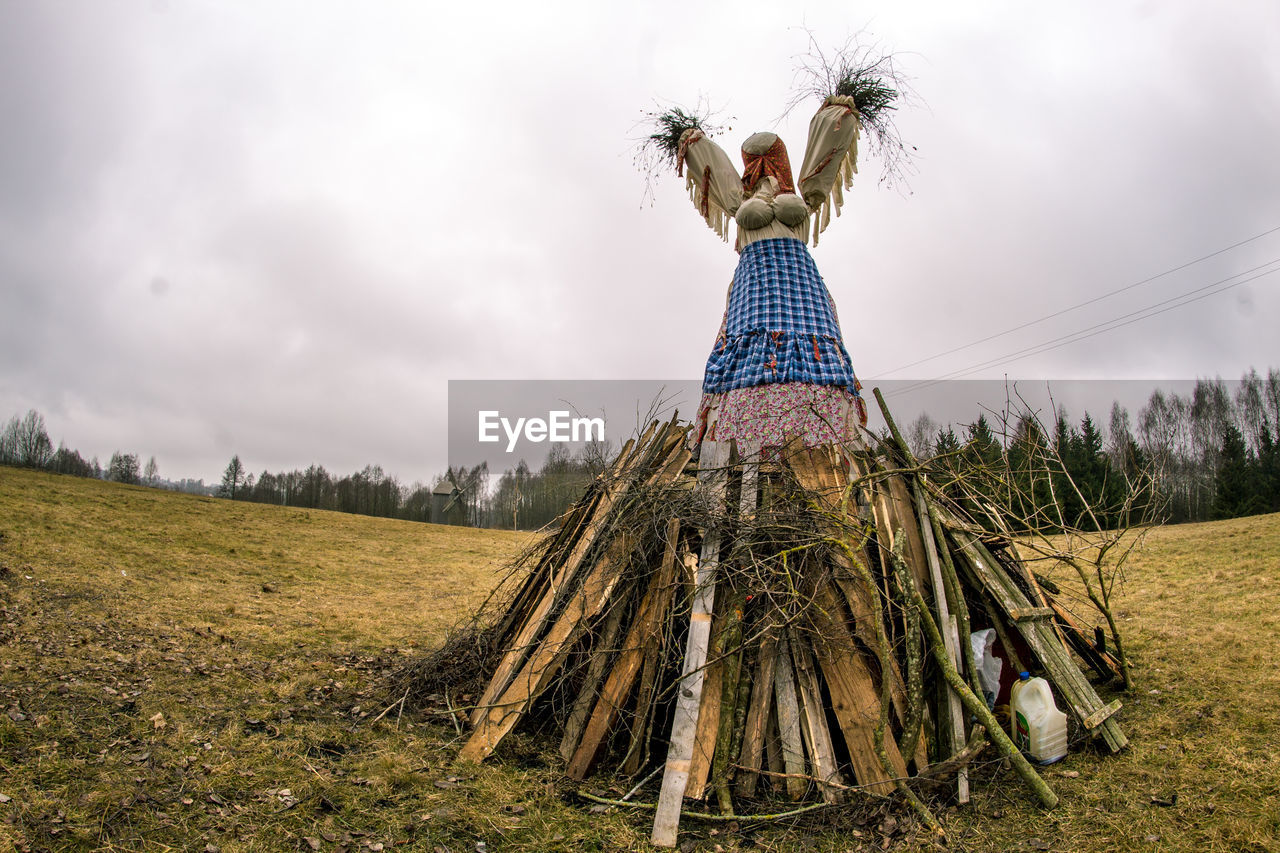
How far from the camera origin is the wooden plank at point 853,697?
3.37 m

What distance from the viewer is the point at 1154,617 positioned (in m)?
6.13

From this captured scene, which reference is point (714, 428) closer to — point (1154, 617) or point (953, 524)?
point (953, 524)

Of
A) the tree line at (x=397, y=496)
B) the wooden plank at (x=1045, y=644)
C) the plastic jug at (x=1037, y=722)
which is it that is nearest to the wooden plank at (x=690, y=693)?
the wooden plank at (x=1045, y=644)

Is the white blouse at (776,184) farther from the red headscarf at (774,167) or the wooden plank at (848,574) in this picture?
the wooden plank at (848,574)

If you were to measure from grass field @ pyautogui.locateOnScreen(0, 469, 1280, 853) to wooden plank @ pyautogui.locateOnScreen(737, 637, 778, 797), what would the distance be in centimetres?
28

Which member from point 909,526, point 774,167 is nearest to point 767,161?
point 774,167

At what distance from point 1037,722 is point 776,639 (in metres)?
1.57

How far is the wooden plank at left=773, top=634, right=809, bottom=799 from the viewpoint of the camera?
11.2 ft

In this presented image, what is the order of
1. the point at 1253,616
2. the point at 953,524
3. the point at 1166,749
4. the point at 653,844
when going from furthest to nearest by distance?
the point at 1253,616 → the point at 953,524 → the point at 1166,749 → the point at 653,844

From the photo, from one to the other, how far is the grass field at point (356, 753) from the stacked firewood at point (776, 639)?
0.23 metres

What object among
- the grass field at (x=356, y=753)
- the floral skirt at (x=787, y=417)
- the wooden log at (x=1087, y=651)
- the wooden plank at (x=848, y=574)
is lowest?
the grass field at (x=356, y=753)

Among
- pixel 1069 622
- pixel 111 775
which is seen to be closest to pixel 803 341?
pixel 1069 622

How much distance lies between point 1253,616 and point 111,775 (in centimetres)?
828

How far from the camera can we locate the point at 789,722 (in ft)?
11.5
